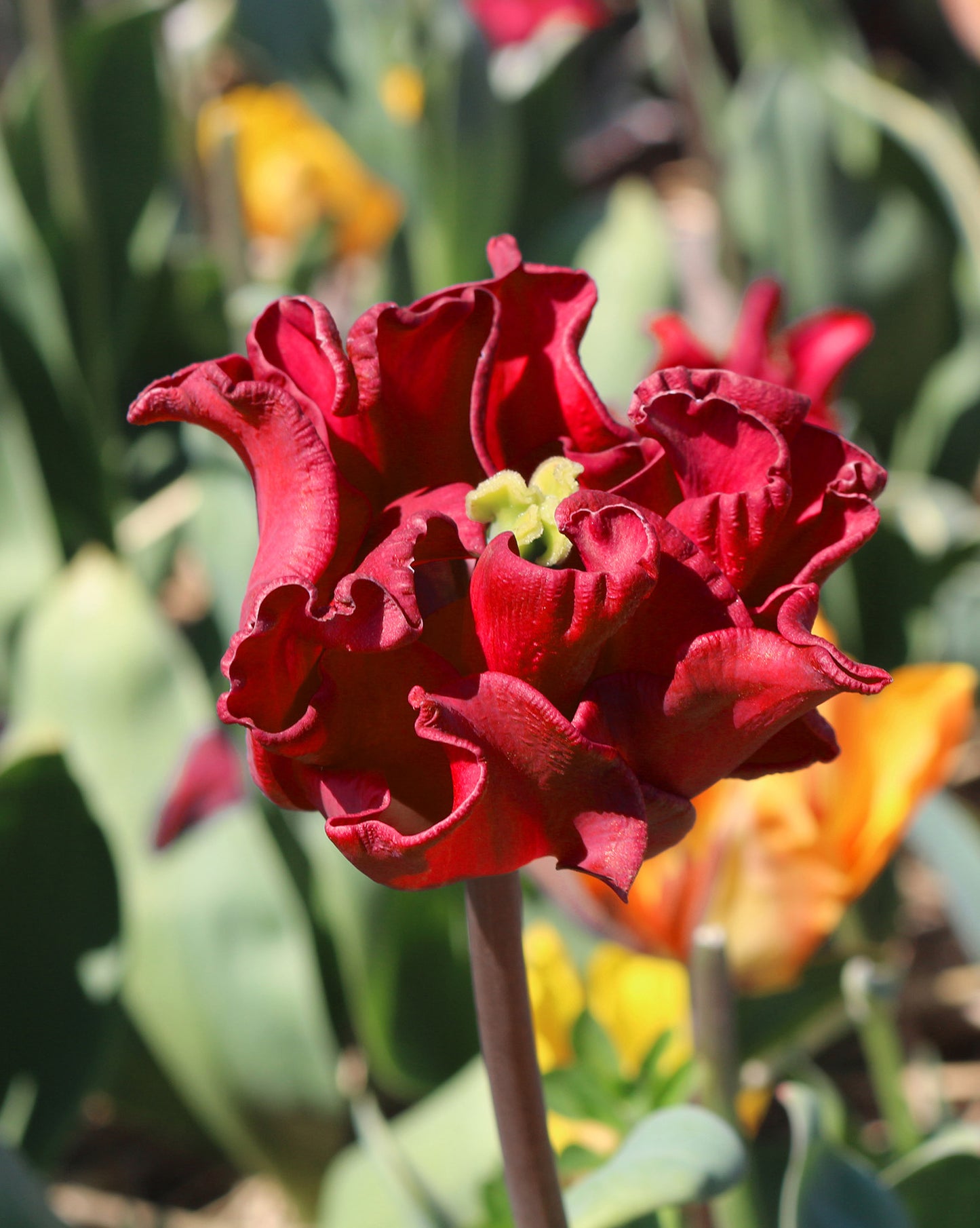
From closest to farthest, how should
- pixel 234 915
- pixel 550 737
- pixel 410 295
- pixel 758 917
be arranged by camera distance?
pixel 550 737
pixel 758 917
pixel 234 915
pixel 410 295

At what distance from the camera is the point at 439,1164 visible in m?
0.62

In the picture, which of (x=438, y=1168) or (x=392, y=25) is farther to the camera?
(x=392, y=25)

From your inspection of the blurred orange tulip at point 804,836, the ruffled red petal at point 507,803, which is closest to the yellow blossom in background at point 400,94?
the blurred orange tulip at point 804,836

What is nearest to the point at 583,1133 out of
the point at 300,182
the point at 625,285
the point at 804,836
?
the point at 804,836

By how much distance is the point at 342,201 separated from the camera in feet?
5.70

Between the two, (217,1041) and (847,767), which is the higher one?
(847,767)

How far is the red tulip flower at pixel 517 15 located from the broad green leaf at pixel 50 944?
1.26 m

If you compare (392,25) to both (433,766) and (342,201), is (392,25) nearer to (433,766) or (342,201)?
(342,201)

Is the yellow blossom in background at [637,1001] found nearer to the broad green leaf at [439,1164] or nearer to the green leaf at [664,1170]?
the broad green leaf at [439,1164]

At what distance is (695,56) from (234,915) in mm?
905

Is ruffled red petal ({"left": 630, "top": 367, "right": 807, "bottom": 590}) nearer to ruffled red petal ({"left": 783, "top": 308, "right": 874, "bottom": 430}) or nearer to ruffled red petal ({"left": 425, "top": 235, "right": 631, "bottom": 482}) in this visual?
ruffled red petal ({"left": 425, "top": 235, "right": 631, "bottom": 482})

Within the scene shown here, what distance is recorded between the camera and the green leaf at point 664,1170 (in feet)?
1.06

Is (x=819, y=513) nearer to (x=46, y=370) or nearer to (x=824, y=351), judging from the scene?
(x=824, y=351)

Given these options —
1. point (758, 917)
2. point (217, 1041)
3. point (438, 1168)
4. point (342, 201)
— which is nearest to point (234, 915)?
point (217, 1041)
